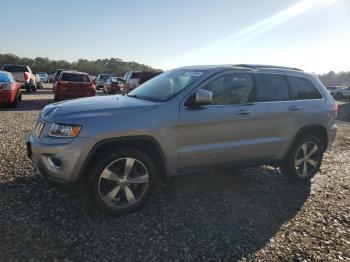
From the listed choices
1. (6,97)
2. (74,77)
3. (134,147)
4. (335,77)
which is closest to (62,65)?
(74,77)

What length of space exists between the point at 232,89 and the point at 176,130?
118cm

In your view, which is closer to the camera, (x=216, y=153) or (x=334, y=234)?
(x=334, y=234)

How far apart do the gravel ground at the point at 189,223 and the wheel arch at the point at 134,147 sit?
565 millimetres

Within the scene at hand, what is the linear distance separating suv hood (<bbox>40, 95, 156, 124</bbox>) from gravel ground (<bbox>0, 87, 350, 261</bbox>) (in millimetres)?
1178

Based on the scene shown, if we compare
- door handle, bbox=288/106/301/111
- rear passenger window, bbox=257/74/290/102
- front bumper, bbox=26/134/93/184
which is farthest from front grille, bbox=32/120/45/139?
door handle, bbox=288/106/301/111

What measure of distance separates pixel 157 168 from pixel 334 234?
2.32 meters

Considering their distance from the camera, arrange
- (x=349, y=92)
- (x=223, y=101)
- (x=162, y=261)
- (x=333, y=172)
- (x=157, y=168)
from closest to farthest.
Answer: (x=162, y=261) < (x=157, y=168) < (x=223, y=101) < (x=333, y=172) < (x=349, y=92)

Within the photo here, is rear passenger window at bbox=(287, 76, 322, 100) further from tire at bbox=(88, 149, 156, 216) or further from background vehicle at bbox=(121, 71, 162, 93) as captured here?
background vehicle at bbox=(121, 71, 162, 93)

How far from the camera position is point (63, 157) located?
3.90 m

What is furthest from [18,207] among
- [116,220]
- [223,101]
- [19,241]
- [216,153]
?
[223,101]

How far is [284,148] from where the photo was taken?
18.5 ft

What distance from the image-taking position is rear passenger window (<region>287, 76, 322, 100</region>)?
577 cm

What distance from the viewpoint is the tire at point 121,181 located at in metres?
4.09

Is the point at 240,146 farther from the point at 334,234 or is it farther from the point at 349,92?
the point at 349,92
